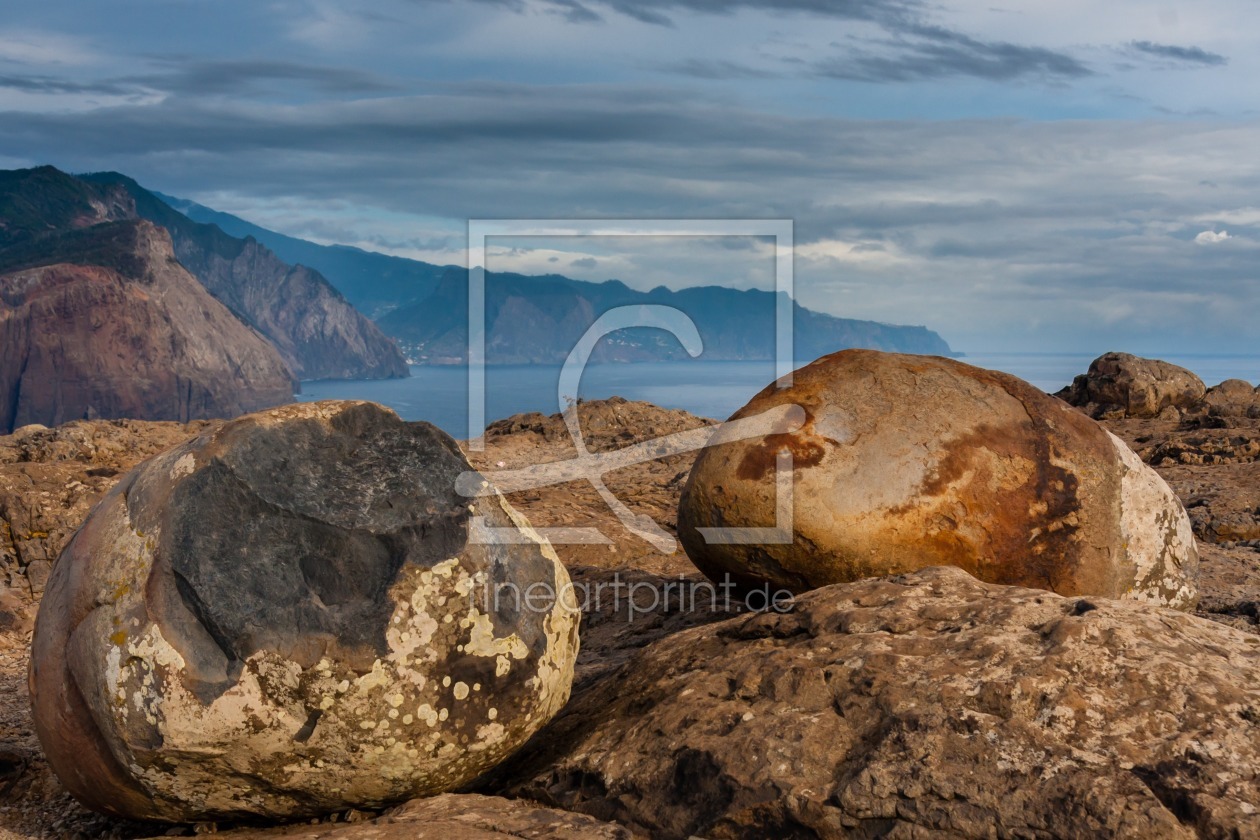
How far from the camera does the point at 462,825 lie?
393cm

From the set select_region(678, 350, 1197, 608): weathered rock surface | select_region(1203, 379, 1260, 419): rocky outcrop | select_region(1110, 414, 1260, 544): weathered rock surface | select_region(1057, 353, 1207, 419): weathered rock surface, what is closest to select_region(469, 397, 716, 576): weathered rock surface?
select_region(678, 350, 1197, 608): weathered rock surface

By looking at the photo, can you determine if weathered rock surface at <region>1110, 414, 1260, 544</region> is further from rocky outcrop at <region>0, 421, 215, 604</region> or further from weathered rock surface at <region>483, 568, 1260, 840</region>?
rocky outcrop at <region>0, 421, 215, 604</region>

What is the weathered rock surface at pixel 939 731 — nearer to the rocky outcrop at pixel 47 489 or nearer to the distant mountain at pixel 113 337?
the rocky outcrop at pixel 47 489

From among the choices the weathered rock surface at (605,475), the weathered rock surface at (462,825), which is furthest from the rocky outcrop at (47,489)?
the weathered rock surface at (462,825)

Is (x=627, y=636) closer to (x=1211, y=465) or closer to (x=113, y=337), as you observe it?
(x=1211, y=465)

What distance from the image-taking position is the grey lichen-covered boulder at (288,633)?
4.02m

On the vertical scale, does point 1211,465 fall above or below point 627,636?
above

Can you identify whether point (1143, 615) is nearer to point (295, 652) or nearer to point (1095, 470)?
point (1095, 470)

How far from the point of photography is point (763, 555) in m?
6.17

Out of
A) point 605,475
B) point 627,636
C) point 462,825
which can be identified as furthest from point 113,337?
point 462,825

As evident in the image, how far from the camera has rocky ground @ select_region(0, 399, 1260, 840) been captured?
12.3ft

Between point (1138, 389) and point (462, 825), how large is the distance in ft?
56.4

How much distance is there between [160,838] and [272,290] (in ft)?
578

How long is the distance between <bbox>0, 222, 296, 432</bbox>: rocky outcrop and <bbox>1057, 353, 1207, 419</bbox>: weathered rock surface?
9164cm
